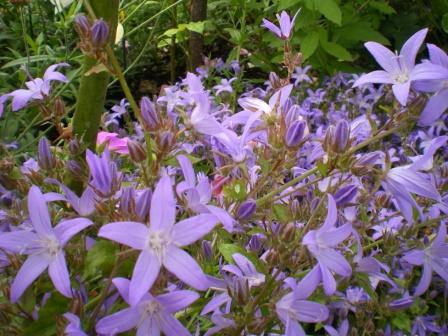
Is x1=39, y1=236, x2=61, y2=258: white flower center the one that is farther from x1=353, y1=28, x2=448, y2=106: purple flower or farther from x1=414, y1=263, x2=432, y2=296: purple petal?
x1=414, y1=263, x2=432, y2=296: purple petal

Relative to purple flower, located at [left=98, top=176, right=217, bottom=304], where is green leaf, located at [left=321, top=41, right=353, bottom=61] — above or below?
below

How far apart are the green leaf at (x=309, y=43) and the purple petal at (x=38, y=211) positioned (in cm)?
174

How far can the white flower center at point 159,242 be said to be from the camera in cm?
55

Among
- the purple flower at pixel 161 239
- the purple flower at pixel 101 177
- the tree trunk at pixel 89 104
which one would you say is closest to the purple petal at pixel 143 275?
the purple flower at pixel 161 239

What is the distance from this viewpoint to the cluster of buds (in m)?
0.66

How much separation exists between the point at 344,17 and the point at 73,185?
1829 millimetres

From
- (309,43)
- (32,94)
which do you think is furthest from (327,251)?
(309,43)

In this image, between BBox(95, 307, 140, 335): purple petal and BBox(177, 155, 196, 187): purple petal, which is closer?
BBox(95, 307, 140, 335): purple petal

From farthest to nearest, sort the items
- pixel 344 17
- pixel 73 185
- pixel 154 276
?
pixel 344 17, pixel 73 185, pixel 154 276

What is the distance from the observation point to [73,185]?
84 centimetres

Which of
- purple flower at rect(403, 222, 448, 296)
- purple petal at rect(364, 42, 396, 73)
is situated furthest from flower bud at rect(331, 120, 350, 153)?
purple flower at rect(403, 222, 448, 296)

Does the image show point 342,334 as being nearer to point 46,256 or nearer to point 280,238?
point 280,238

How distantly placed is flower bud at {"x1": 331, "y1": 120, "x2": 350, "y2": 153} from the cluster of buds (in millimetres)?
269

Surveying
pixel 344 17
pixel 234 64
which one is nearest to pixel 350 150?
pixel 234 64
